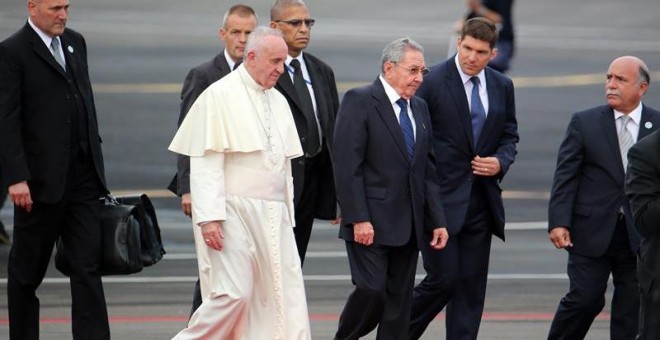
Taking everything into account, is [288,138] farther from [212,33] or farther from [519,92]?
[212,33]

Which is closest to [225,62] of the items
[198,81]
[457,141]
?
[198,81]

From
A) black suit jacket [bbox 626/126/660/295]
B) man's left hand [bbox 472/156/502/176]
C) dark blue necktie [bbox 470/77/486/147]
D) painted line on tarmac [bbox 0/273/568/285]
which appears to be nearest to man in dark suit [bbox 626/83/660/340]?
black suit jacket [bbox 626/126/660/295]

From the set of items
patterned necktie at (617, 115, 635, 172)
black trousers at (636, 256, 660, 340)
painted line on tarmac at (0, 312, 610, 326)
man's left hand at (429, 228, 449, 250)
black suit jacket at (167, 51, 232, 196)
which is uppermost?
black suit jacket at (167, 51, 232, 196)

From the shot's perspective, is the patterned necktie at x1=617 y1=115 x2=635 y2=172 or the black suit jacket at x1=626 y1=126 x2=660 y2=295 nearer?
the black suit jacket at x1=626 y1=126 x2=660 y2=295

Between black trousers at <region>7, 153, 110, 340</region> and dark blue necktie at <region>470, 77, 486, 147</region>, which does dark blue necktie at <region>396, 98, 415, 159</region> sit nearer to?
dark blue necktie at <region>470, 77, 486, 147</region>

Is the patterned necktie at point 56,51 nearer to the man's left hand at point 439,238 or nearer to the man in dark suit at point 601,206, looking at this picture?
the man's left hand at point 439,238

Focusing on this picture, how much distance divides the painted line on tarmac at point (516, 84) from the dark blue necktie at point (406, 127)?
1013cm

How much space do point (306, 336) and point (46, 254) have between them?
1742mm

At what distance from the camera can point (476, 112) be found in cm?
1025

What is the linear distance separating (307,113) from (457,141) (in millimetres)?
906

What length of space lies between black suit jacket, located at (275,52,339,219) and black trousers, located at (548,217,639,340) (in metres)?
1.52

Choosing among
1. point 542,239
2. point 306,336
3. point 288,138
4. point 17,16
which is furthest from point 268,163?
point 17,16

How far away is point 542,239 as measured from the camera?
1430cm

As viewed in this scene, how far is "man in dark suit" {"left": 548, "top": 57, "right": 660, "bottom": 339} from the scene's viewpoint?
32.6 feet
